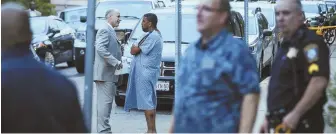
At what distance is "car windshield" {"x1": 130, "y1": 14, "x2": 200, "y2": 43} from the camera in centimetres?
1305

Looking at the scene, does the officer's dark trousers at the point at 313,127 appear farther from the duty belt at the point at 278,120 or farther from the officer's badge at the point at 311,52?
the officer's badge at the point at 311,52

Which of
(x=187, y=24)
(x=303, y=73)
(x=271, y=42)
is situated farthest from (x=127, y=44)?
(x=303, y=73)

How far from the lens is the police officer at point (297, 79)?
522cm

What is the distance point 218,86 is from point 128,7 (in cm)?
1533

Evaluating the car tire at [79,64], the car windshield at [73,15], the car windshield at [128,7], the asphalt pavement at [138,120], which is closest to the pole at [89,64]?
the asphalt pavement at [138,120]

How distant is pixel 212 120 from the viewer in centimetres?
→ 474

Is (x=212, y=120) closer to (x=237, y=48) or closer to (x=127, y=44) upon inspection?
(x=237, y=48)

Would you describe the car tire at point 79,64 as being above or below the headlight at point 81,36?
below

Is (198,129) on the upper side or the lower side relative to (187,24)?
lower

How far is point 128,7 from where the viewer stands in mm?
19922

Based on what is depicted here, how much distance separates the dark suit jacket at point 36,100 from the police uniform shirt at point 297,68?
5.48ft

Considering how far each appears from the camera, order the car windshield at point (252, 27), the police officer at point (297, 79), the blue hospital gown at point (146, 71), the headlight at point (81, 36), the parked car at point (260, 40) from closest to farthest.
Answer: the police officer at point (297, 79) < the blue hospital gown at point (146, 71) < the parked car at point (260, 40) < the car windshield at point (252, 27) < the headlight at point (81, 36)

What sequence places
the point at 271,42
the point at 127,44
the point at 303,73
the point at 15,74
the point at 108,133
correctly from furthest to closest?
the point at 271,42, the point at 127,44, the point at 108,133, the point at 303,73, the point at 15,74

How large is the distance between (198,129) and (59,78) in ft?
3.34
